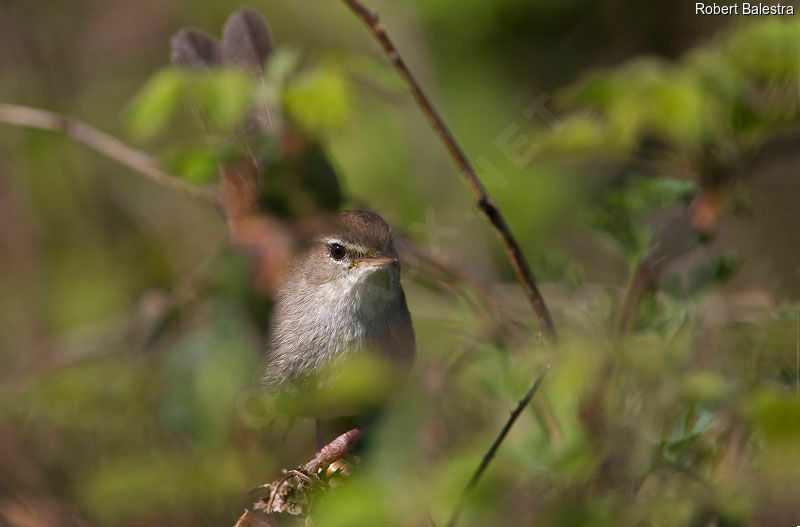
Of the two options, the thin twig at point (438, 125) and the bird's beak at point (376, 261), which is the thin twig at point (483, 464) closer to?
the thin twig at point (438, 125)

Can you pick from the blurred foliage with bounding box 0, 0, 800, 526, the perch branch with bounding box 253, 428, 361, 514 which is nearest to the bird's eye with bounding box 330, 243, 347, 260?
the blurred foliage with bounding box 0, 0, 800, 526

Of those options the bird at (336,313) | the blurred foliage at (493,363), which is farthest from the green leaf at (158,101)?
the bird at (336,313)

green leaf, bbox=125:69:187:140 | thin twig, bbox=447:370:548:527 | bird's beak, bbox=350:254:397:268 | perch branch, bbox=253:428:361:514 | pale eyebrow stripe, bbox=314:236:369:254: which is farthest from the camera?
pale eyebrow stripe, bbox=314:236:369:254

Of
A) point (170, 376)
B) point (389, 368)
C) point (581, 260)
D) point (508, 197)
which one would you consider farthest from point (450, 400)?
point (581, 260)

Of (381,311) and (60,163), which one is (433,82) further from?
(381,311)

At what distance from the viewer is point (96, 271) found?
5.54 m

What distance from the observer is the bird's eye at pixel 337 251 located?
2730 millimetres

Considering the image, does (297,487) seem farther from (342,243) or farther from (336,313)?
(342,243)

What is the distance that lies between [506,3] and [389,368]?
453 centimetres

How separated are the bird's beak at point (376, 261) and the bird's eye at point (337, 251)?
61 mm

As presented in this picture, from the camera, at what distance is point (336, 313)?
2613mm

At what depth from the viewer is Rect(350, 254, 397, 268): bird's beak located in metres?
2.57

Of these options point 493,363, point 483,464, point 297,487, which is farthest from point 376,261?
point 483,464

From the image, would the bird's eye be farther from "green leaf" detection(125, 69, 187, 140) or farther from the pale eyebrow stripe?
"green leaf" detection(125, 69, 187, 140)
